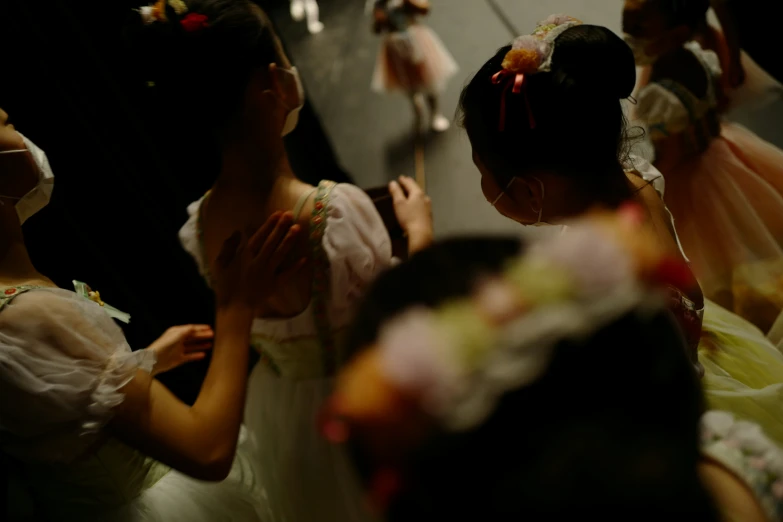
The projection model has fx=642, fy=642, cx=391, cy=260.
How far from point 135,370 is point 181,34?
0.62 meters


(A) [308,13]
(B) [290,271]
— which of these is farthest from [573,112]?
(A) [308,13]

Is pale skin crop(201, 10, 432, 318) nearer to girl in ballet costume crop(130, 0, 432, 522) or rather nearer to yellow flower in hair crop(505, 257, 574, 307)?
girl in ballet costume crop(130, 0, 432, 522)

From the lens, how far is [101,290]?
163 centimetres

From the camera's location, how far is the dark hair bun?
1094 millimetres

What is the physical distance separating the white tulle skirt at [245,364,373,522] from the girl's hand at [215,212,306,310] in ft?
1.06

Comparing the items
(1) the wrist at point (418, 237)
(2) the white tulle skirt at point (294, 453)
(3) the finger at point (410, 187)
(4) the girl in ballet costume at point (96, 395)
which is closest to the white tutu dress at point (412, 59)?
(3) the finger at point (410, 187)

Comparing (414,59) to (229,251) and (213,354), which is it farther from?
(213,354)

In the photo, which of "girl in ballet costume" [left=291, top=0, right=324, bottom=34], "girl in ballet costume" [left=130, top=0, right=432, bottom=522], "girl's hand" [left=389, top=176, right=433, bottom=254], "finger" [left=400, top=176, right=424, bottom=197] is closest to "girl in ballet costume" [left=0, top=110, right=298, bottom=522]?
"girl in ballet costume" [left=130, top=0, right=432, bottom=522]

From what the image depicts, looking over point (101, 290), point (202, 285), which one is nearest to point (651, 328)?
point (101, 290)

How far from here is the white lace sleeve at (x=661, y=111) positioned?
5.83 ft

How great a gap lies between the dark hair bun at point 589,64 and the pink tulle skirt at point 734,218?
94cm

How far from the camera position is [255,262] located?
47.2 inches

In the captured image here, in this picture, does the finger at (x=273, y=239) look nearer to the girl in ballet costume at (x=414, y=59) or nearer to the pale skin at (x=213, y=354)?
the pale skin at (x=213, y=354)

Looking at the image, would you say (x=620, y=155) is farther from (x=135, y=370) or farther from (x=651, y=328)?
(x=135, y=370)
